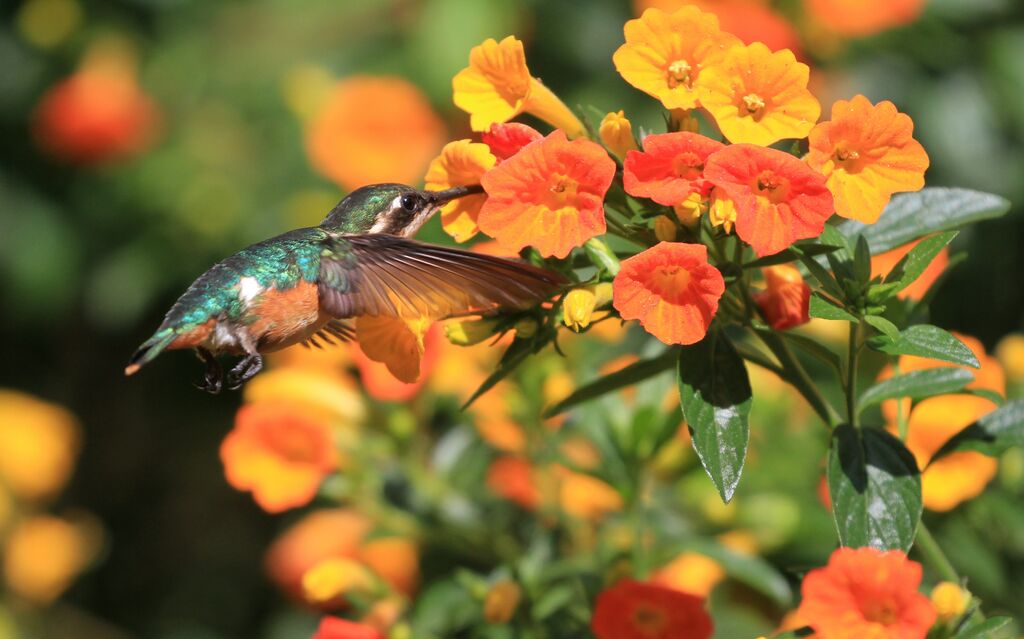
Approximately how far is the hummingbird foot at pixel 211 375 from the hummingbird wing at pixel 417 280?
0.62ft

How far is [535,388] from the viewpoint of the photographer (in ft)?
5.82

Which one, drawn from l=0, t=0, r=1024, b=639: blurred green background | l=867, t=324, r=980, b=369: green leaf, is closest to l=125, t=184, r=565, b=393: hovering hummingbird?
l=867, t=324, r=980, b=369: green leaf

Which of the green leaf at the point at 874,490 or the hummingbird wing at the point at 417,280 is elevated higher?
the hummingbird wing at the point at 417,280

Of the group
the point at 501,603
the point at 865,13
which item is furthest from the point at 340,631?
the point at 865,13

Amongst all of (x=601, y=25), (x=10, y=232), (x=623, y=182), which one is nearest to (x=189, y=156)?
(x=10, y=232)

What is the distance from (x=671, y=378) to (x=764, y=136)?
2.28ft

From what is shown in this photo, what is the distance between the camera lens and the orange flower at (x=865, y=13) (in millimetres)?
2705

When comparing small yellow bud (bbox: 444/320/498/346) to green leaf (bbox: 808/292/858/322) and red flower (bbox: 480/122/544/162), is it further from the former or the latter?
green leaf (bbox: 808/292/858/322)

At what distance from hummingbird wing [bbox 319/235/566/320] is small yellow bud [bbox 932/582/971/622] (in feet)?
1.47

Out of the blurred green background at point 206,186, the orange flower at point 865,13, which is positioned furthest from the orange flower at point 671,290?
the orange flower at point 865,13

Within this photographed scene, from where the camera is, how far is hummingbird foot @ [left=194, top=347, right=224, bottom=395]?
4.65 ft

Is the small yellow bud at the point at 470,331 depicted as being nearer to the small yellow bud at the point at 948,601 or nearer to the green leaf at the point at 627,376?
the green leaf at the point at 627,376

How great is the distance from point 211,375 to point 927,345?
2.59 ft

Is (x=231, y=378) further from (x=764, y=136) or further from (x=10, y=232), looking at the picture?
(x=10, y=232)
